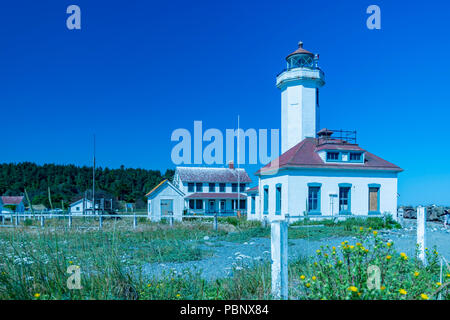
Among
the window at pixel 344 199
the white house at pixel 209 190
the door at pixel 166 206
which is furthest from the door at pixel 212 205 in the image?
the window at pixel 344 199

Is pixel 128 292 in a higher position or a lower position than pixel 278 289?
lower

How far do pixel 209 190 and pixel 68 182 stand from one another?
23.0 meters

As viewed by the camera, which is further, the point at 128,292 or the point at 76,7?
the point at 76,7

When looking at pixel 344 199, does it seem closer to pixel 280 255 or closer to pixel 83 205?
pixel 83 205

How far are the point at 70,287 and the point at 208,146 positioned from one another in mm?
6583

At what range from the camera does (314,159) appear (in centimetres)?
1595

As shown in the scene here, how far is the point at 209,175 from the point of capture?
30.6 m

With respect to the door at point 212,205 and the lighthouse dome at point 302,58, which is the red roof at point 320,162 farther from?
the door at point 212,205

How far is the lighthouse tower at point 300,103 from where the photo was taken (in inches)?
770

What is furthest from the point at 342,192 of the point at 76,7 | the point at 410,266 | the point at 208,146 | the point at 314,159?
the point at 76,7

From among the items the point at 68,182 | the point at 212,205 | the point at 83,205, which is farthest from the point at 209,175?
the point at 68,182

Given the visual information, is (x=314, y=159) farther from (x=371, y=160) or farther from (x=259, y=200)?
(x=259, y=200)

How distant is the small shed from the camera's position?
2127 cm

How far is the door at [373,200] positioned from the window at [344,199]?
1304 millimetres
